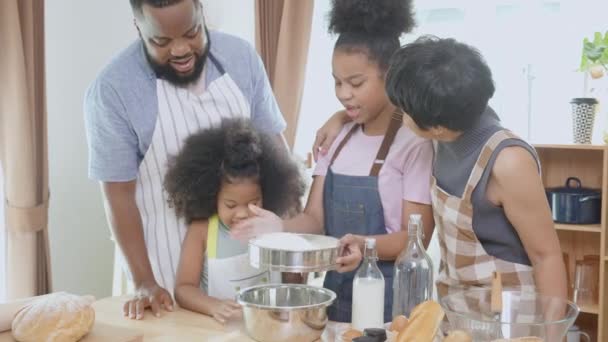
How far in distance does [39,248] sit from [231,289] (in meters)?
1.39

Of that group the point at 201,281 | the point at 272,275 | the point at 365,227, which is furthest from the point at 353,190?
the point at 201,281

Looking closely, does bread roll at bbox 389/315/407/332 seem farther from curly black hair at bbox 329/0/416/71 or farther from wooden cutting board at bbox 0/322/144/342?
curly black hair at bbox 329/0/416/71

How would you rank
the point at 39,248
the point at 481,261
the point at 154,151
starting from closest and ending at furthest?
the point at 481,261 < the point at 154,151 < the point at 39,248

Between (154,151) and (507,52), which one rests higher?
(507,52)

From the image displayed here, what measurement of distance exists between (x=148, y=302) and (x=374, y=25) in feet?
2.59

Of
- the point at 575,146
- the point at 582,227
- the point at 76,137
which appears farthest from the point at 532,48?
the point at 76,137

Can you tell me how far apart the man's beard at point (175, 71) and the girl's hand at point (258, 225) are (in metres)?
0.36

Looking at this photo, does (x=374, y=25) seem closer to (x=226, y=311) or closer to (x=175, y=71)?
(x=175, y=71)

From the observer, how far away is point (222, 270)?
172cm

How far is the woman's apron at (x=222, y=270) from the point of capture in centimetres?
171

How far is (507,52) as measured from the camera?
3326mm

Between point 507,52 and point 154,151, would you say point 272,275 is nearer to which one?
point 154,151

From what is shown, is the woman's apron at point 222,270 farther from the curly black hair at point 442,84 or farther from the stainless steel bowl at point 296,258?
the curly black hair at point 442,84

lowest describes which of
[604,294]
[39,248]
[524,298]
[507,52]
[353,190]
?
[604,294]
